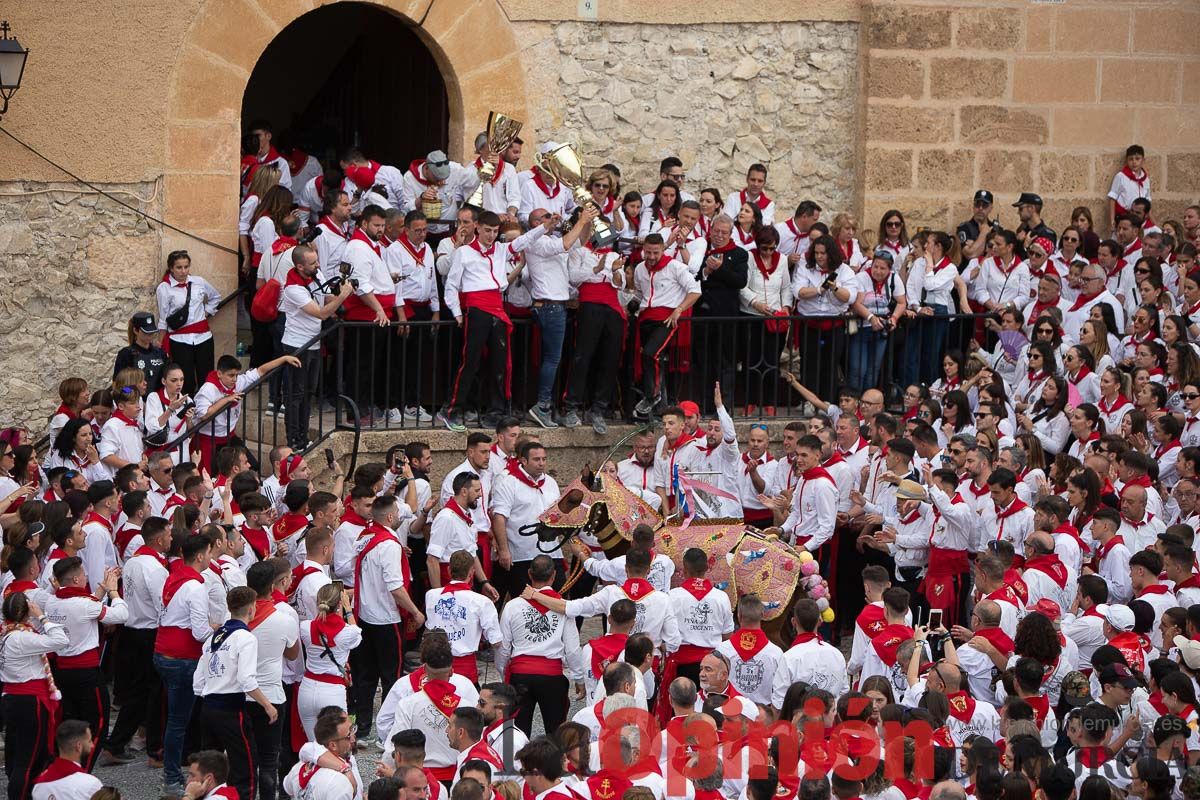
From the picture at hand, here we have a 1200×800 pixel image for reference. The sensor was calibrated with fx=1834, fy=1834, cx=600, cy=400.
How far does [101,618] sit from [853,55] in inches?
372

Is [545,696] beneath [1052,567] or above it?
beneath

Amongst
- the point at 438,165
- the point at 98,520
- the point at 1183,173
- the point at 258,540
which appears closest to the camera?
the point at 98,520

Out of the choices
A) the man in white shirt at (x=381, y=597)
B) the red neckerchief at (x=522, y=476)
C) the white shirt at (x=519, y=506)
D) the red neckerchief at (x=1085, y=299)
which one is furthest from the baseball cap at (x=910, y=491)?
the red neckerchief at (x=1085, y=299)

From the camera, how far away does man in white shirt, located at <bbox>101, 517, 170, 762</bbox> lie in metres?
10.8

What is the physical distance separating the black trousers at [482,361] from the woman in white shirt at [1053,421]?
13.4 feet

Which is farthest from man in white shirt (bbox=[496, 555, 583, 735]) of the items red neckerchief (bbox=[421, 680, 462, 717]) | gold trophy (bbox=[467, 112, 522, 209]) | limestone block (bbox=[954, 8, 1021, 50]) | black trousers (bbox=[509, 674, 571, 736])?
limestone block (bbox=[954, 8, 1021, 50])

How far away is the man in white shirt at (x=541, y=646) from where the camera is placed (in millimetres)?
10656

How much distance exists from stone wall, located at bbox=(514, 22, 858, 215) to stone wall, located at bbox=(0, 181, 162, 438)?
3679mm

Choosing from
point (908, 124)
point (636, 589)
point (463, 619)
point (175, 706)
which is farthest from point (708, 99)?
point (175, 706)

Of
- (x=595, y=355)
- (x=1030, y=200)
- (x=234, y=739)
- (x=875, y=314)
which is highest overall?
(x=1030, y=200)

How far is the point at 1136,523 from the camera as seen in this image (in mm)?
12047

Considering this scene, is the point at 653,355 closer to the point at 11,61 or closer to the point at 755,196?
the point at 755,196

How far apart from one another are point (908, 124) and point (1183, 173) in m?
2.98

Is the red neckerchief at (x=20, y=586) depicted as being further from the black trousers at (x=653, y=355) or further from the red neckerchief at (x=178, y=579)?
the black trousers at (x=653, y=355)
